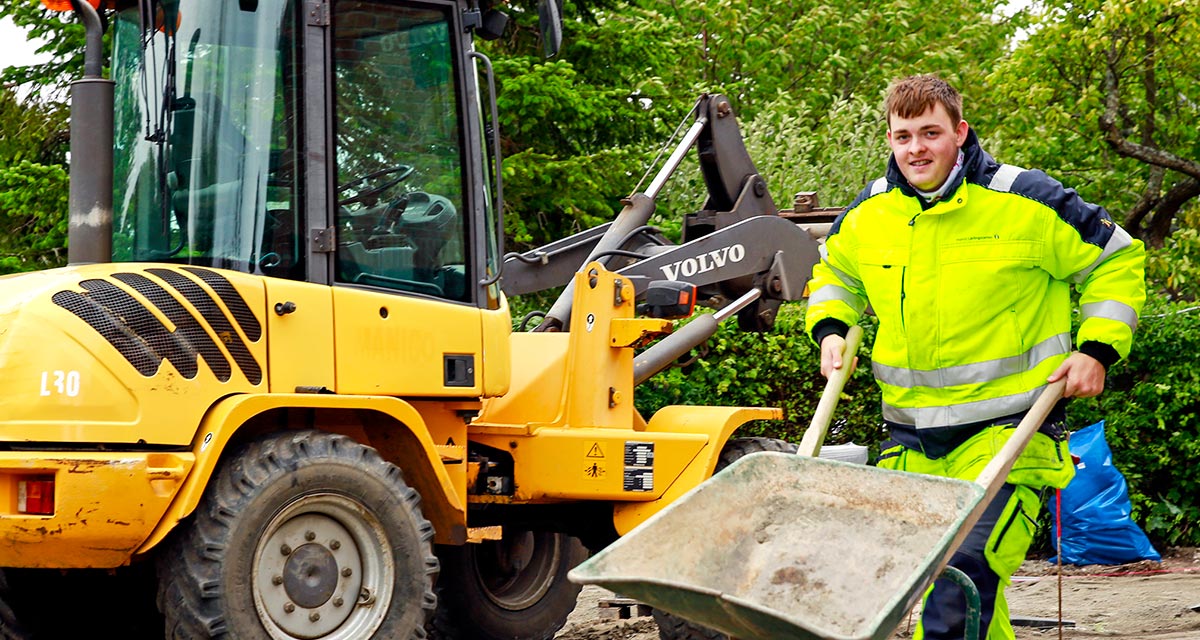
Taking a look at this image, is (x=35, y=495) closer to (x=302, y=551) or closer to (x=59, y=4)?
(x=302, y=551)

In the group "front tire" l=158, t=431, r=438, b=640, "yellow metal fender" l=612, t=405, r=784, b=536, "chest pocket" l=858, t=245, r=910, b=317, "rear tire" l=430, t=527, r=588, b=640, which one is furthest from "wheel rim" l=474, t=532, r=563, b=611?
"chest pocket" l=858, t=245, r=910, b=317

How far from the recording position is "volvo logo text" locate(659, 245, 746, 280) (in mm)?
7340

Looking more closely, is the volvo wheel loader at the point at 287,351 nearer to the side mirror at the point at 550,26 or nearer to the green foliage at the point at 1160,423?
the side mirror at the point at 550,26

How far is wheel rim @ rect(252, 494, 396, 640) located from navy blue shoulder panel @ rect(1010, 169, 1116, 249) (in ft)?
8.76

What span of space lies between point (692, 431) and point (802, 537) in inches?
123

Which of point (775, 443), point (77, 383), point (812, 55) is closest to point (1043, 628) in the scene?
point (775, 443)

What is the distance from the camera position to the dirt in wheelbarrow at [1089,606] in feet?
24.2

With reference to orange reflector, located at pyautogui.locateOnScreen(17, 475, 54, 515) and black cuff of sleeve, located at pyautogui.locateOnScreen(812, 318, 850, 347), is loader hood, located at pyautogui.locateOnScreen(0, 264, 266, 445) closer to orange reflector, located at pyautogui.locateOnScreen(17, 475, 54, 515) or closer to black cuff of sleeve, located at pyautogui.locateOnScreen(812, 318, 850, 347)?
orange reflector, located at pyautogui.locateOnScreen(17, 475, 54, 515)

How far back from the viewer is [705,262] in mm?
7426

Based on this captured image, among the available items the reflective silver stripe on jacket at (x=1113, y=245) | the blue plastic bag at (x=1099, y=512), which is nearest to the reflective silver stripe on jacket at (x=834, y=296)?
the reflective silver stripe on jacket at (x=1113, y=245)

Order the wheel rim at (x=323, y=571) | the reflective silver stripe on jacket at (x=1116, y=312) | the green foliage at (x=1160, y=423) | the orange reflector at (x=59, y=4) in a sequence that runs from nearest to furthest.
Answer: the reflective silver stripe on jacket at (x=1116, y=312)
the wheel rim at (x=323, y=571)
the orange reflector at (x=59, y=4)
the green foliage at (x=1160, y=423)

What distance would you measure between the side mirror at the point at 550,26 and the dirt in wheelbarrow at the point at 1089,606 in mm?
2827

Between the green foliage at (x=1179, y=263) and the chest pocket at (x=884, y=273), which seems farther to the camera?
the green foliage at (x=1179, y=263)

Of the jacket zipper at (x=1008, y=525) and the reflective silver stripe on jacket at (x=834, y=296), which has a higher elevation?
the reflective silver stripe on jacket at (x=834, y=296)
